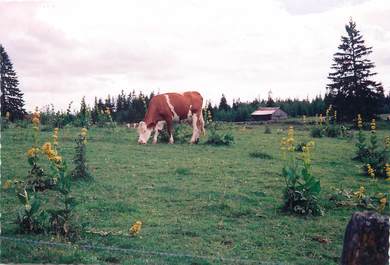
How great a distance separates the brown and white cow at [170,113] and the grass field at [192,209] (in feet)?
12.4

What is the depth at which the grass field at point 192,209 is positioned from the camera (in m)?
6.23

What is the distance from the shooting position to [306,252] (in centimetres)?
660

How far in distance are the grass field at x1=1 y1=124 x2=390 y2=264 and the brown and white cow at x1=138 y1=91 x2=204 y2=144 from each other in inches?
149

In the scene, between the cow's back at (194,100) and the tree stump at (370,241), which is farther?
the cow's back at (194,100)

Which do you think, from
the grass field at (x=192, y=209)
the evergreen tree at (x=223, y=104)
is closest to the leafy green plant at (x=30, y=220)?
the grass field at (x=192, y=209)

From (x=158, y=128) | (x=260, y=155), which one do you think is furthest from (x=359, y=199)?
(x=158, y=128)

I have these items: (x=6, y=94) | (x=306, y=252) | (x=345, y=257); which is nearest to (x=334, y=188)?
(x=306, y=252)

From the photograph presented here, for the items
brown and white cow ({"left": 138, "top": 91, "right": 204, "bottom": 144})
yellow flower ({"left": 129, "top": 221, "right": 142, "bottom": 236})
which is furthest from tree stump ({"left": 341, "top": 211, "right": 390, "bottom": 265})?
brown and white cow ({"left": 138, "top": 91, "right": 204, "bottom": 144})

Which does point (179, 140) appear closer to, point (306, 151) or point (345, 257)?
point (306, 151)

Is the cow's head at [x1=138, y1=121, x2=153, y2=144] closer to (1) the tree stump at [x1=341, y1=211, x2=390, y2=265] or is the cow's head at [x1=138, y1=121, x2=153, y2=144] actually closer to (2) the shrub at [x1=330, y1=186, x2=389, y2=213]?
(2) the shrub at [x1=330, y1=186, x2=389, y2=213]

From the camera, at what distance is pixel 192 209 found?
8.49 metres

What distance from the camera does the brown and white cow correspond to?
19.3m

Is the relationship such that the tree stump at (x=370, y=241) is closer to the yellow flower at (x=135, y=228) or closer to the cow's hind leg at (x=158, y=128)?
the yellow flower at (x=135, y=228)

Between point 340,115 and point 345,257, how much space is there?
1332 inches
